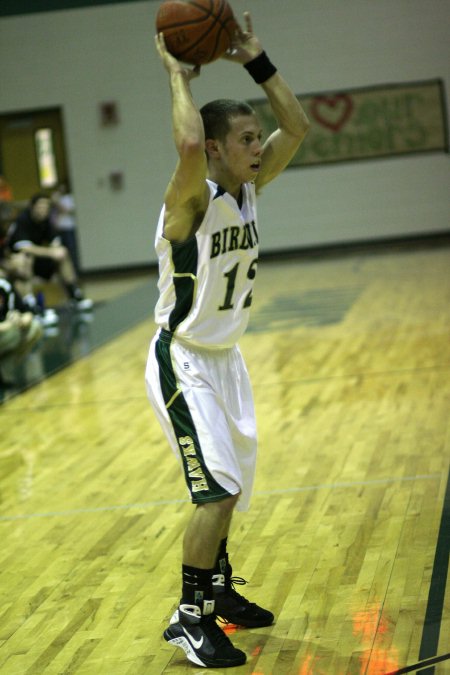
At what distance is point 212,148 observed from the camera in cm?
285

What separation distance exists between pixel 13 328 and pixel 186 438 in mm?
4743

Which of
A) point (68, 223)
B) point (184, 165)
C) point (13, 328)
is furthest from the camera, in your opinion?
point (68, 223)

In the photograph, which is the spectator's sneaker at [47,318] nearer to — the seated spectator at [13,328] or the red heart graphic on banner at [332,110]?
the seated spectator at [13,328]

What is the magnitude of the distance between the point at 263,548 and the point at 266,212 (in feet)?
37.5

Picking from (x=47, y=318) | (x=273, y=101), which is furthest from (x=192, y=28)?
(x=47, y=318)

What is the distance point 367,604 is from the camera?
10.1ft

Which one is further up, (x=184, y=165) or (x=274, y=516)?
(x=184, y=165)

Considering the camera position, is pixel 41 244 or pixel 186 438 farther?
pixel 41 244

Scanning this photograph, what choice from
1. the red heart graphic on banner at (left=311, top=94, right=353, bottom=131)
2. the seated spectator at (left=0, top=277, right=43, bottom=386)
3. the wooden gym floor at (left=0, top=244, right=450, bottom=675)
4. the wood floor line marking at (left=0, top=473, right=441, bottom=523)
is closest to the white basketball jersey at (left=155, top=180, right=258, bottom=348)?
the wooden gym floor at (left=0, top=244, right=450, bottom=675)

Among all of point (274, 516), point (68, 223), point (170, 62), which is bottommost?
point (68, 223)

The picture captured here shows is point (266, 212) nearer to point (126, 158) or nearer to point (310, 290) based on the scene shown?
point (126, 158)

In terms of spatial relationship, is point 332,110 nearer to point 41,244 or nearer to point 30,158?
point 30,158

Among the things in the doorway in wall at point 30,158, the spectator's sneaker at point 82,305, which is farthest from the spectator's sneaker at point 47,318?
the doorway in wall at point 30,158

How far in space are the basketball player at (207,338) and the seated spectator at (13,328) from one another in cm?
446
